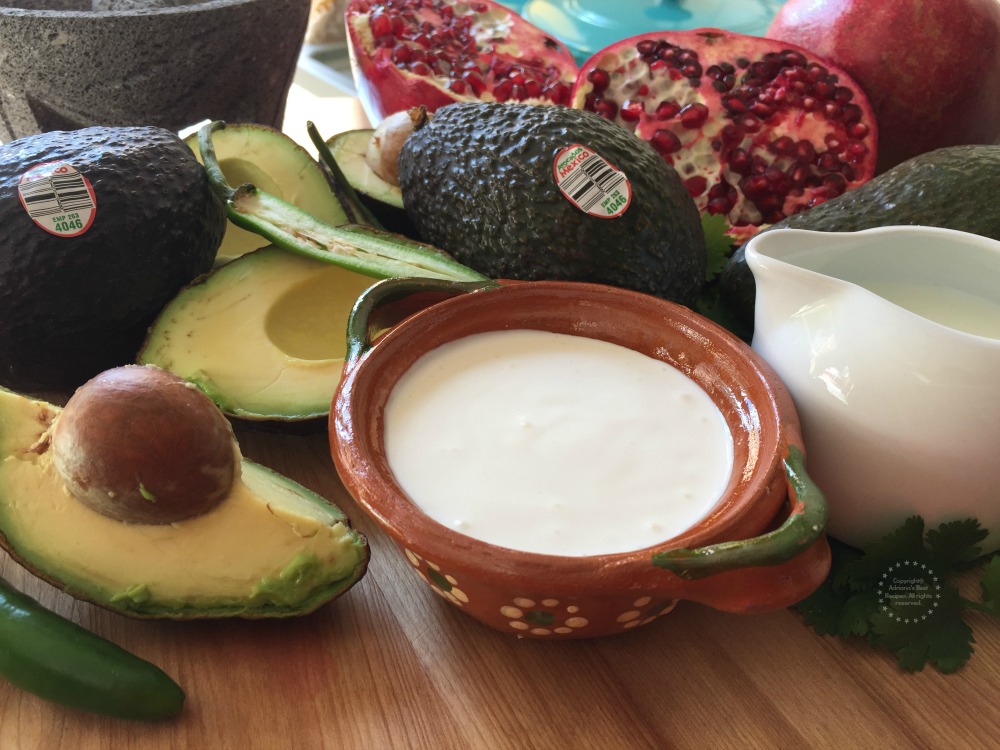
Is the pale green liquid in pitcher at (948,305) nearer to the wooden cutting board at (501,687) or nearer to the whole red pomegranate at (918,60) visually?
the wooden cutting board at (501,687)

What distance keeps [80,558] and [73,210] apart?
0.36m

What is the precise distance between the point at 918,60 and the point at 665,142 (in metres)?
0.37

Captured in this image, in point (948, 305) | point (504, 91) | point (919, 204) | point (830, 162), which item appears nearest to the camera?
point (948, 305)

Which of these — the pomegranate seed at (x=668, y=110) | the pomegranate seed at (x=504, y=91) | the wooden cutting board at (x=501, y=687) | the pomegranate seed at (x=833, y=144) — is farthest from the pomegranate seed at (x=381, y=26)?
the wooden cutting board at (x=501, y=687)

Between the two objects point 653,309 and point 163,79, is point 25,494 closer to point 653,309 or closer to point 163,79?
point 653,309

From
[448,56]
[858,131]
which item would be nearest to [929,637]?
[858,131]

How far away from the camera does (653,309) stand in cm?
79

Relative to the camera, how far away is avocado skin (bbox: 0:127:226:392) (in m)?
0.82

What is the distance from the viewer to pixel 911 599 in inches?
28.0

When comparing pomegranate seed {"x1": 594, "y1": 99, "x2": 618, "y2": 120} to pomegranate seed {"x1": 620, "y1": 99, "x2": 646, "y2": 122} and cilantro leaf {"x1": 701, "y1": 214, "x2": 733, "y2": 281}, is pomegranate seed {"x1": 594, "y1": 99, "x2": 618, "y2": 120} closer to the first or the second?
pomegranate seed {"x1": 620, "y1": 99, "x2": 646, "y2": 122}

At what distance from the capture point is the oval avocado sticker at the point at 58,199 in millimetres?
822

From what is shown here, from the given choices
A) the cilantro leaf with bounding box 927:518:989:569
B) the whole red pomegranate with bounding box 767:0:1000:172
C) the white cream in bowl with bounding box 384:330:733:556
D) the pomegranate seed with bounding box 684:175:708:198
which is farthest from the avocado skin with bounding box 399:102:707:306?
the whole red pomegranate with bounding box 767:0:1000:172

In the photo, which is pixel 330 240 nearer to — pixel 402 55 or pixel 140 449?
Result: pixel 140 449

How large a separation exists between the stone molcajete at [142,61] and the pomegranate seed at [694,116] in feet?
1.93
